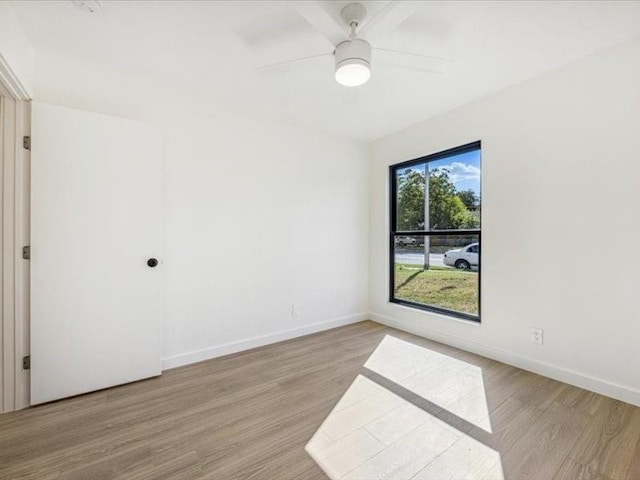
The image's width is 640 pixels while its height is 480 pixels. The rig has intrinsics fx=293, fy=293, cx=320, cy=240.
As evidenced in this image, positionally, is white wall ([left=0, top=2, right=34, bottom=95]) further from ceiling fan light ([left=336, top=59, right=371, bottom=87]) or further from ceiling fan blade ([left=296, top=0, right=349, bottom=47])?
ceiling fan light ([left=336, top=59, right=371, bottom=87])

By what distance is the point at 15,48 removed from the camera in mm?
1791

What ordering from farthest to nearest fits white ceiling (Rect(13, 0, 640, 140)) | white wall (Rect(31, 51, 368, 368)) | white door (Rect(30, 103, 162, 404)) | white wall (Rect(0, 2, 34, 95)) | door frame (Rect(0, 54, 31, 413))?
white wall (Rect(31, 51, 368, 368)), white door (Rect(30, 103, 162, 404)), door frame (Rect(0, 54, 31, 413)), white ceiling (Rect(13, 0, 640, 140)), white wall (Rect(0, 2, 34, 95))

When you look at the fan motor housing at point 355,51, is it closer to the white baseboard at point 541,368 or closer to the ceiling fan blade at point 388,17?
the ceiling fan blade at point 388,17

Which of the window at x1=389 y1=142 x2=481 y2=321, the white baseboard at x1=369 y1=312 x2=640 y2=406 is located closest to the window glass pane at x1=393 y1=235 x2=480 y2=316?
the window at x1=389 y1=142 x2=481 y2=321

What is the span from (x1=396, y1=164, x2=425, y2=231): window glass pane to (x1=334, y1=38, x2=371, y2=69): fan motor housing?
6.72 ft

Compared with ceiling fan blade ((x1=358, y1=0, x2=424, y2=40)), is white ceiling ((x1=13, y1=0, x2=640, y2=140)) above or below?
above

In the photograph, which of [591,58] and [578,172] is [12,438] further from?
[591,58]

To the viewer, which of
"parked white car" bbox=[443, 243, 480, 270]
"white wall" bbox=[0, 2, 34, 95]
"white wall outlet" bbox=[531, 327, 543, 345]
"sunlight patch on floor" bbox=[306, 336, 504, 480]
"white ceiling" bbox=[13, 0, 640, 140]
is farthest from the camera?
"parked white car" bbox=[443, 243, 480, 270]

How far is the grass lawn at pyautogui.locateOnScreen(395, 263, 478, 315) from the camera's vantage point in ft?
10.1

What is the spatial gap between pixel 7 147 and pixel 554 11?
3.57 m

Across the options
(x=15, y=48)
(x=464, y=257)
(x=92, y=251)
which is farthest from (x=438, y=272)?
(x=15, y=48)

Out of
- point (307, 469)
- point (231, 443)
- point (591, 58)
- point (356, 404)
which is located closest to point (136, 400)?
point (231, 443)

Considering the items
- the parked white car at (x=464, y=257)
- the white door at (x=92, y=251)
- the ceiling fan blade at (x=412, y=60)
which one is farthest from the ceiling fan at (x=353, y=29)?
the parked white car at (x=464, y=257)

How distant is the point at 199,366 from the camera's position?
2.69 meters
